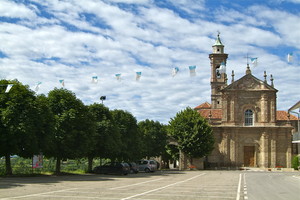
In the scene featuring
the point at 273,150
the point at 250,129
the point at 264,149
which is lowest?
the point at 273,150

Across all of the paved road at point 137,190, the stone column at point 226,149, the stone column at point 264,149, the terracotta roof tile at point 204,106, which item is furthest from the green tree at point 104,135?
the terracotta roof tile at point 204,106

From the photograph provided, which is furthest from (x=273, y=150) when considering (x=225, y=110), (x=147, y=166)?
(x=147, y=166)

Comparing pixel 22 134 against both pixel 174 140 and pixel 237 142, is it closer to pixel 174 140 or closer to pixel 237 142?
pixel 174 140

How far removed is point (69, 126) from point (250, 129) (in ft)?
123

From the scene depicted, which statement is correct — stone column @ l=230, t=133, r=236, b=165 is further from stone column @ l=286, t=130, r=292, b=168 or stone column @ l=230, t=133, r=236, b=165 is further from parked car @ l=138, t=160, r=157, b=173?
parked car @ l=138, t=160, r=157, b=173

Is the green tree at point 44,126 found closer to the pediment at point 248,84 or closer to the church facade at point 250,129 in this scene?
the church facade at point 250,129

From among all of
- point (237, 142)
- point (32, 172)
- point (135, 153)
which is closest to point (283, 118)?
point (237, 142)

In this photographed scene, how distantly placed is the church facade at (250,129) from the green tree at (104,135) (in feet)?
83.1

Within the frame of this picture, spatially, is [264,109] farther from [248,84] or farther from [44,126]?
[44,126]

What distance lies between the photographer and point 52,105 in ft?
114

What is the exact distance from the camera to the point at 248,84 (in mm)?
64062

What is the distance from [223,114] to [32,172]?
38.9m

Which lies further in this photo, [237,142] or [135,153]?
[237,142]

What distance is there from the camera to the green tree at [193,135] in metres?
57.2
